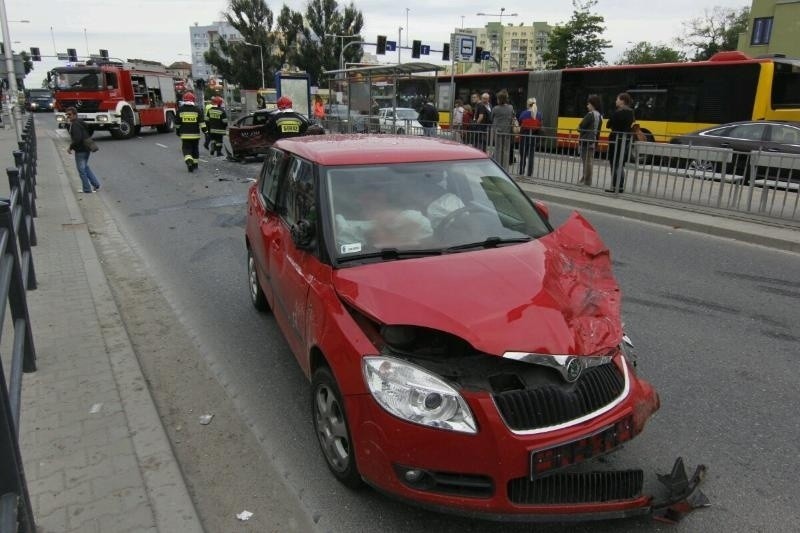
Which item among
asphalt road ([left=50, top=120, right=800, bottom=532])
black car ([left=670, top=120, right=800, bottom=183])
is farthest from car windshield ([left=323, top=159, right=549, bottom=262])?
black car ([left=670, top=120, right=800, bottom=183])

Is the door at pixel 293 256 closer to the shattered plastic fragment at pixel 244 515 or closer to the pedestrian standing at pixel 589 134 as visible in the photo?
the shattered plastic fragment at pixel 244 515

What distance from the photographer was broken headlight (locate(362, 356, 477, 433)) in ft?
8.01

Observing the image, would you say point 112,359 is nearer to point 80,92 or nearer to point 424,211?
point 424,211

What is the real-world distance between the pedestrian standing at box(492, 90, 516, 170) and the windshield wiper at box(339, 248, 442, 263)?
35.2 feet

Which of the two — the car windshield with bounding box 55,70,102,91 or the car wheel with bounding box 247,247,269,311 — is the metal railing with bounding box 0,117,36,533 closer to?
the car wheel with bounding box 247,247,269,311

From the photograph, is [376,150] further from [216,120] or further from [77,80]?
[77,80]

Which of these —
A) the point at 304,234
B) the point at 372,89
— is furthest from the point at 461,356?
the point at 372,89

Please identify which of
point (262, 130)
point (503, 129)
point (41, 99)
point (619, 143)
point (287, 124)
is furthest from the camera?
point (41, 99)

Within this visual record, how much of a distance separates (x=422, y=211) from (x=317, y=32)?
2939 inches

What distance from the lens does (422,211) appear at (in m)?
3.71

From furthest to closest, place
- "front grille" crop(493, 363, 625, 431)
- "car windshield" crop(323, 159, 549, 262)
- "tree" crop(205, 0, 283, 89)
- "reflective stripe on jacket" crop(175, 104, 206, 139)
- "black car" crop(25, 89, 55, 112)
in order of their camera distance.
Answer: "tree" crop(205, 0, 283, 89), "black car" crop(25, 89, 55, 112), "reflective stripe on jacket" crop(175, 104, 206, 139), "car windshield" crop(323, 159, 549, 262), "front grille" crop(493, 363, 625, 431)

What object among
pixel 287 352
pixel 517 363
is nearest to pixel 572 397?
pixel 517 363

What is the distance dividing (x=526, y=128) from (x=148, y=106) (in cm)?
2256

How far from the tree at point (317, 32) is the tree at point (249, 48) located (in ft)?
5.65
